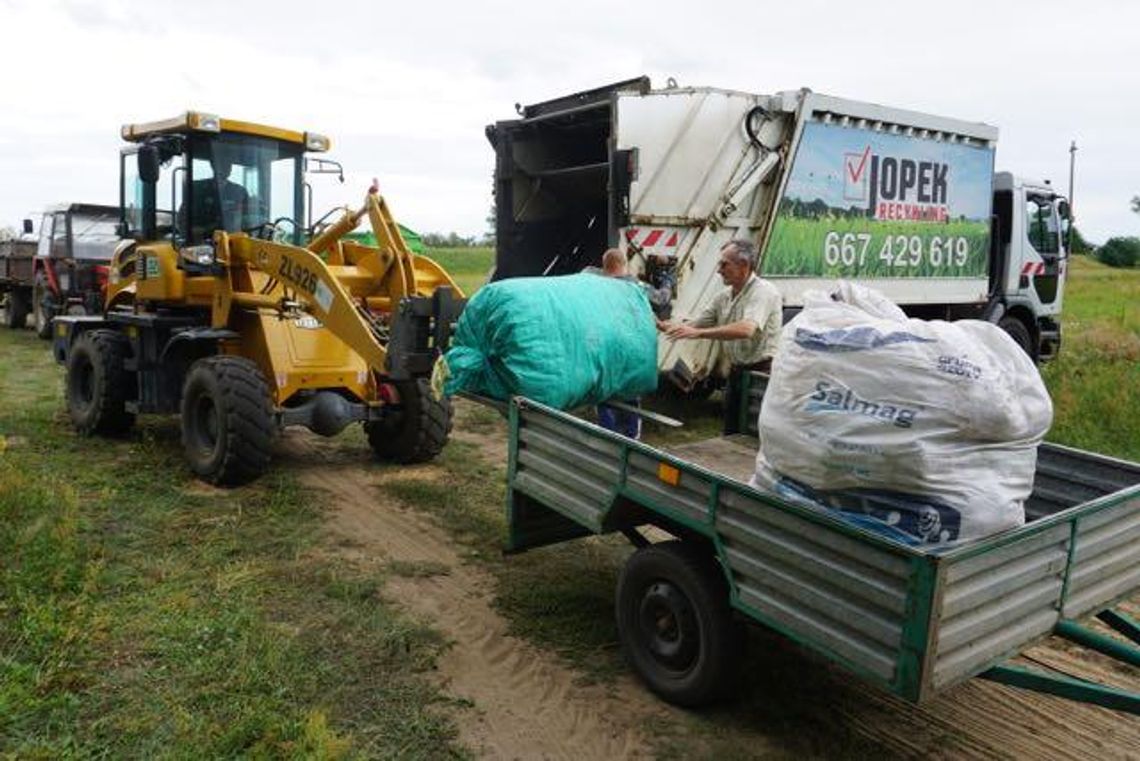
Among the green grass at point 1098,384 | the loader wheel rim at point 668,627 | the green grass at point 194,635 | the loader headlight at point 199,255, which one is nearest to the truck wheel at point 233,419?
the green grass at point 194,635

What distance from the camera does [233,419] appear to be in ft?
19.9

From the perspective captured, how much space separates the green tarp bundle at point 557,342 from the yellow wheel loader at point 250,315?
108 cm

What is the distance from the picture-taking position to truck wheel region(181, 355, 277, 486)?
20.0ft

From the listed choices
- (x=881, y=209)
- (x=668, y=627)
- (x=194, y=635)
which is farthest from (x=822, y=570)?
(x=881, y=209)

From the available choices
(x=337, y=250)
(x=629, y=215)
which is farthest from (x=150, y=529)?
(x=629, y=215)

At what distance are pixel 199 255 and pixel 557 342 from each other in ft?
11.9

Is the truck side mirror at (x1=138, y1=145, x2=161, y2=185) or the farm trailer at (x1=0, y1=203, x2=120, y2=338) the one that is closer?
the truck side mirror at (x1=138, y1=145, x2=161, y2=185)

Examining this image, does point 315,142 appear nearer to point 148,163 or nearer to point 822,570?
point 148,163

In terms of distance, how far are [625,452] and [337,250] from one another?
173 inches

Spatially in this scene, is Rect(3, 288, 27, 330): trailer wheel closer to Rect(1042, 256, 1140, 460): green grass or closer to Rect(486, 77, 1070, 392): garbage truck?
Rect(486, 77, 1070, 392): garbage truck

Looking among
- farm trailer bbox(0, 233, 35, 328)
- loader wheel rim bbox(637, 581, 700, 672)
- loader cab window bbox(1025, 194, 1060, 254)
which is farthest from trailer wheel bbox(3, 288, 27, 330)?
loader wheel rim bbox(637, 581, 700, 672)

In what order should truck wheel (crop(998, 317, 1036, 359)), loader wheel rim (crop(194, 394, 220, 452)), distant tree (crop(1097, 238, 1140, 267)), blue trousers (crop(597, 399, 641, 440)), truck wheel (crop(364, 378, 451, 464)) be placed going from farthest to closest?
1. distant tree (crop(1097, 238, 1140, 267))
2. truck wheel (crop(998, 317, 1036, 359))
3. truck wheel (crop(364, 378, 451, 464))
4. loader wheel rim (crop(194, 394, 220, 452))
5. blue trousers (crop(597, 399, 641, 440))

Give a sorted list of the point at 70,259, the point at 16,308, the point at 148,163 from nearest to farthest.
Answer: the point at 148,163
the point at 70,259
the point at 16,308

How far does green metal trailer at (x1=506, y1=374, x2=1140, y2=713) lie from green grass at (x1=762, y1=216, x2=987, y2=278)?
454 centimetres
